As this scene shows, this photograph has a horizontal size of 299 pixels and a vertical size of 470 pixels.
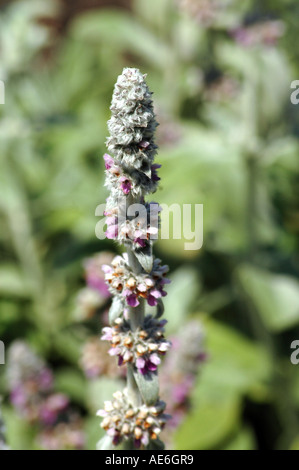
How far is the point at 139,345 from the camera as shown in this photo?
1.29m

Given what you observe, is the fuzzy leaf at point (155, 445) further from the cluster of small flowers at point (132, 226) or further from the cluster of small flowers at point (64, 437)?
the cluster of small flowers at point (64, 437)

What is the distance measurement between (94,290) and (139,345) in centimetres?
88

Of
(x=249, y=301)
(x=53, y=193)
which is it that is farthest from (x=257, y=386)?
(x=53, y=193)

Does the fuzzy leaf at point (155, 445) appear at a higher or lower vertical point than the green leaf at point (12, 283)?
lower

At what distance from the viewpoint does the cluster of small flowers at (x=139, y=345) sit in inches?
50.9

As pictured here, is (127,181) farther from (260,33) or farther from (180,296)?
(180,296)

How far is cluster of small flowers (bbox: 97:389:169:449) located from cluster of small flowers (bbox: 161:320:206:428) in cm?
86

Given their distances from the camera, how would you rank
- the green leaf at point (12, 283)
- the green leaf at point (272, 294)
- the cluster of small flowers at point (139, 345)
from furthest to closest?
the green leaf at point (12, 283) < the green leaf at point (272, 294) < the cluster of small flowers at point (139, 345)

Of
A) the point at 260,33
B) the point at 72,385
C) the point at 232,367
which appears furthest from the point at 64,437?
the point at 260,33

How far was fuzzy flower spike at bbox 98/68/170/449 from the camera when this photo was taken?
45.4 inches

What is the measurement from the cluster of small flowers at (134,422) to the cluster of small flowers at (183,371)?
0.86m

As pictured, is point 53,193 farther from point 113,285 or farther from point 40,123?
point 113,285

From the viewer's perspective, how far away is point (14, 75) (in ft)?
11.5

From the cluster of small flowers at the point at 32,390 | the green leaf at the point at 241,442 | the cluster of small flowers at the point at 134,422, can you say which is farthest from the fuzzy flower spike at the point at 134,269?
the green leaf at the point at 241,442
